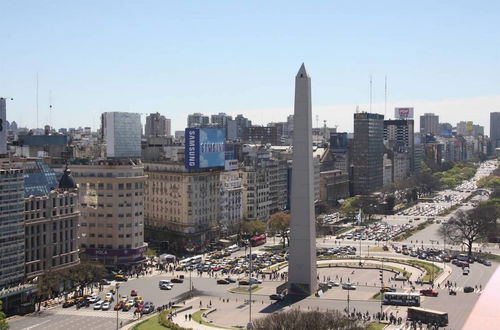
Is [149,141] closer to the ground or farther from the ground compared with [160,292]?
farther from the ground

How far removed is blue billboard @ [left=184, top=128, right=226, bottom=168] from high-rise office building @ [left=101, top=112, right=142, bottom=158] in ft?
26.8

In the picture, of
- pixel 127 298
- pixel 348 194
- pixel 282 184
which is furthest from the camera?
pixel 348 194

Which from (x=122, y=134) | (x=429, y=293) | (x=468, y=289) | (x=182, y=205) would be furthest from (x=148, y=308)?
(x=182, y=205)

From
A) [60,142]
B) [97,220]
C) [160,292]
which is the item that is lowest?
[160,292]

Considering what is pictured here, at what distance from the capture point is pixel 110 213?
283 ft

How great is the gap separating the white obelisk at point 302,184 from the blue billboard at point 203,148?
3765cm

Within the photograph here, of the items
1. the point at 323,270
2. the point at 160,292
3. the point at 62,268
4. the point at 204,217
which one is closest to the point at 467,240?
the point at 323,270

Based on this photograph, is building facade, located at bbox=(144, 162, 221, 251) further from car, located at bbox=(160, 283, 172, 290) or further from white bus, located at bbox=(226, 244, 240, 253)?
car, located at bbox=(160, 283, 172, 290)

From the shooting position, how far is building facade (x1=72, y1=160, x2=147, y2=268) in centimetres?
8581

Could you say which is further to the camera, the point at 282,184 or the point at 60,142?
the point at 282,184

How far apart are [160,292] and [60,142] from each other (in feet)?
191

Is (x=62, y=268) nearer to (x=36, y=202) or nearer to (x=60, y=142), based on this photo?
Result: (x=36, y=202)

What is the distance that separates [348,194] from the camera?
176625 millimetres

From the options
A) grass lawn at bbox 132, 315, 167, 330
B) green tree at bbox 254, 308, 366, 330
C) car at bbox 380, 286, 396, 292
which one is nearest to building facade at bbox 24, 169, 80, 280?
grass lawn at bbox 132, 315, 167, 330
